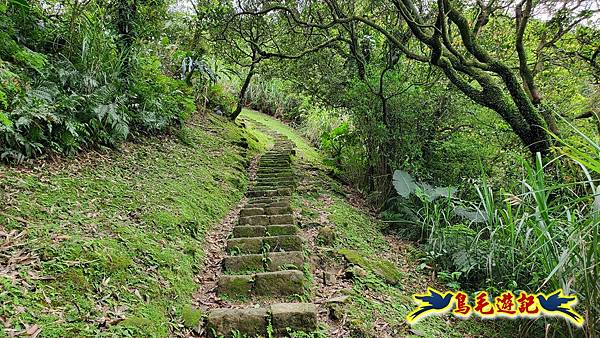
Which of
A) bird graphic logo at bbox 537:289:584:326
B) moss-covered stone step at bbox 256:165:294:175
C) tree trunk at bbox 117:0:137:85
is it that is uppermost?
tree trunk at bbox 117:0:137:85

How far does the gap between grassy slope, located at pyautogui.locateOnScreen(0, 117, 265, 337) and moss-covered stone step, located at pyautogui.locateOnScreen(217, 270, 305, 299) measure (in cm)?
28

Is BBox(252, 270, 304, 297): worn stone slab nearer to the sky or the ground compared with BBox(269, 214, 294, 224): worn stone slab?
nearer to the ground

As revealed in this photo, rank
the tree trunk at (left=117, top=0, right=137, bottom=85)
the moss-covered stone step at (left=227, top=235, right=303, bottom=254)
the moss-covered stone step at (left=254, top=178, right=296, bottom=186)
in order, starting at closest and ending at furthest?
the moss-covered stone step at (left=227, top=235, right=303, bottom=254)
the tree trunk at (left=117, top=0, right=137, bottom=85)
the moss-covered stone step at (left=254, top=178, right=296, bottom=186)

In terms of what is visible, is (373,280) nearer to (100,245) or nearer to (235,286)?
(235,286)

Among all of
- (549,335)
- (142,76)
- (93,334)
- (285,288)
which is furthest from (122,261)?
(142,76)

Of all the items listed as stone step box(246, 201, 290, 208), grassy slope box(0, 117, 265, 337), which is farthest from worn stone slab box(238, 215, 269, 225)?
stone step box(246, 201, 290, 208)

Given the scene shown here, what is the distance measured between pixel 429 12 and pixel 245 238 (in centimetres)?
436

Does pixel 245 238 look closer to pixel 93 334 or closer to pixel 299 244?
pixel 299 244

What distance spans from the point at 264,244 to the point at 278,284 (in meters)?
0.77

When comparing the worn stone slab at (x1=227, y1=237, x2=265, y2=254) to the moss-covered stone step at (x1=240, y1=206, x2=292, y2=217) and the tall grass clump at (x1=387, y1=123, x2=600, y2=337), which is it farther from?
the tall grass clump at (x1=387, y1=123, x2=600, y2=337)

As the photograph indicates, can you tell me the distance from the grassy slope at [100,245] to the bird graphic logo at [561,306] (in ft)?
7.73

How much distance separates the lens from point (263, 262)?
325cm

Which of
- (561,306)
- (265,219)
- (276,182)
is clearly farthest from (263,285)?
(276,182)

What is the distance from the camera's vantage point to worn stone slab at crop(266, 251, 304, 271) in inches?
126
